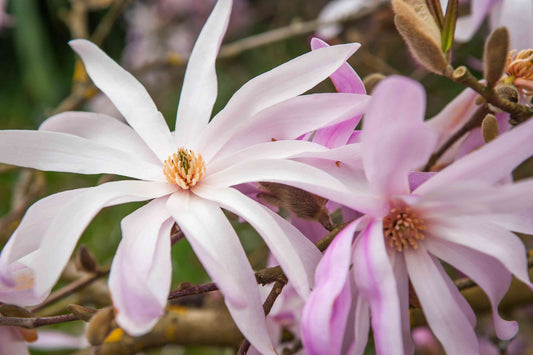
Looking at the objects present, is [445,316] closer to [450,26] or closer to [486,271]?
[486,271]

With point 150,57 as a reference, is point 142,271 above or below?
below

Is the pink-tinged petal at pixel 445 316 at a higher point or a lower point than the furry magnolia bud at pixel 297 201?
lower

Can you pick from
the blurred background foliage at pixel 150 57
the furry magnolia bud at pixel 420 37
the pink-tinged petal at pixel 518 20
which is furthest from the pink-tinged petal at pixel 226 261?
the blurred background foliage at pixel 150 57

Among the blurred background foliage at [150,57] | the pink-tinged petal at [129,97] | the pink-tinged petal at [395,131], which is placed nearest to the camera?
the pink-tinged petal at [395,131]

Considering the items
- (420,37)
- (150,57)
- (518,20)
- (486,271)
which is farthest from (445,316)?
(150,57)

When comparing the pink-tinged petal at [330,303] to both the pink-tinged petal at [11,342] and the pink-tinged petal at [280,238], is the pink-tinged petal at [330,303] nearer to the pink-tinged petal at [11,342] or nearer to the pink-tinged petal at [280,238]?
the pink-tinged petal at [280,238]

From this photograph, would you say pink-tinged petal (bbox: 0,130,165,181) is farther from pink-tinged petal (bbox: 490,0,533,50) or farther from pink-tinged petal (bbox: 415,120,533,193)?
pink-tinged petal (bbox: 490,0,533,50)
